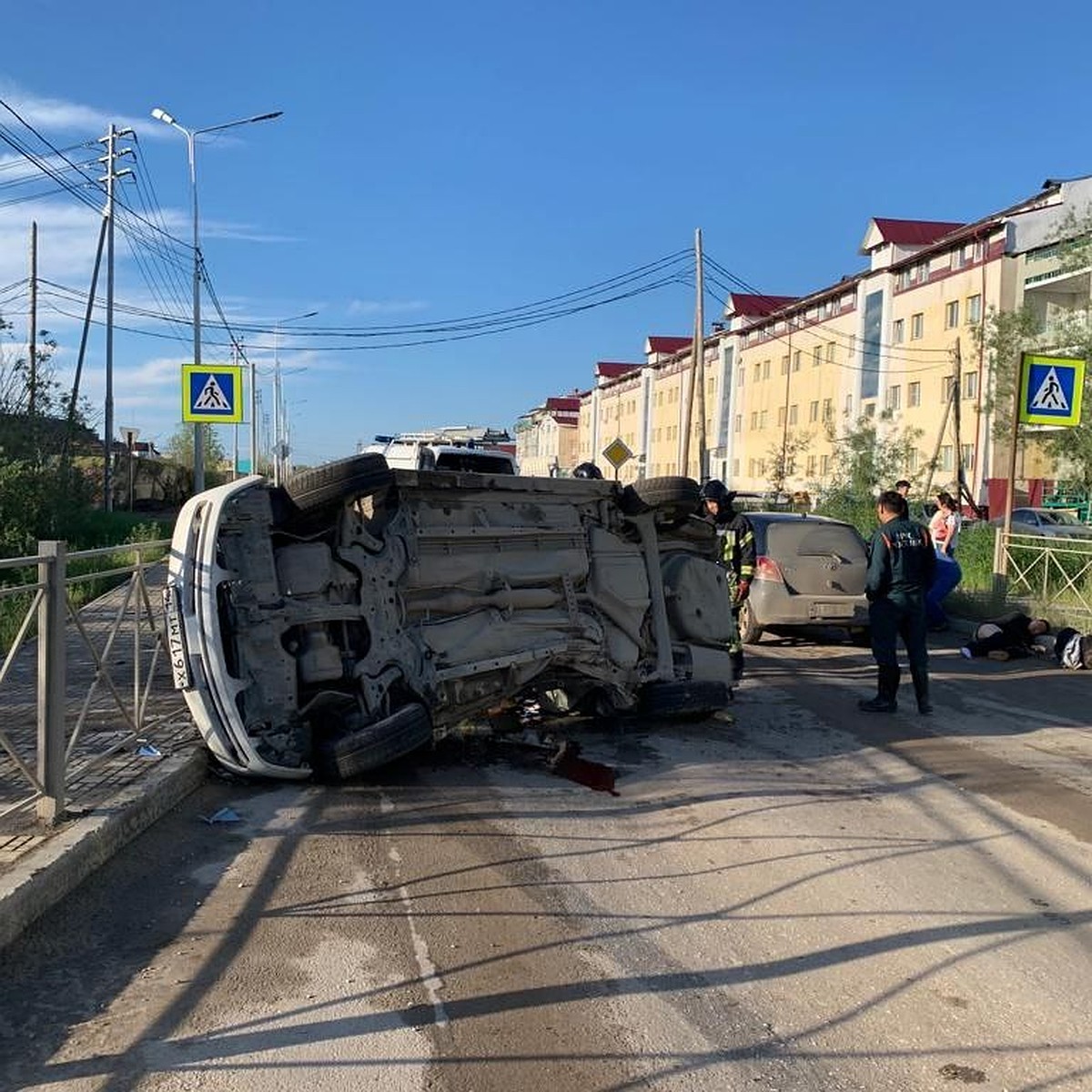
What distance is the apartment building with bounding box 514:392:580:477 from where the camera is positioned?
10194 cm

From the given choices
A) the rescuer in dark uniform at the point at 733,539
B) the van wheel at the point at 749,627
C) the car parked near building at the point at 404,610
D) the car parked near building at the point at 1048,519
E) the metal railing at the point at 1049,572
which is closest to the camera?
the car parked near building at the point at 404,610

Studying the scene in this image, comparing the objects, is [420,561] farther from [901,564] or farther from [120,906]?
[901,564]

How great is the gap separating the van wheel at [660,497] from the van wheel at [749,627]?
4367mm

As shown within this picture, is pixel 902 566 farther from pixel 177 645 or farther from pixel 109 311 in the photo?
pixel 109 311

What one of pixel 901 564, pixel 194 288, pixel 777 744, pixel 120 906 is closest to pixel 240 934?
pixel 120 906

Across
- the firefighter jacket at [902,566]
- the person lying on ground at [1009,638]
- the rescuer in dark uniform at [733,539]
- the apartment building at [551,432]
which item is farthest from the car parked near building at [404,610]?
the apartment building at [551,432]

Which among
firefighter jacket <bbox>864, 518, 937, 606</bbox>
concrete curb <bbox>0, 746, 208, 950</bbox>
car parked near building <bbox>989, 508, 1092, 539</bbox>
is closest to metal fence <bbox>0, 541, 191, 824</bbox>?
concrete curb <bbox>0, 746, 208, 950</bbox>

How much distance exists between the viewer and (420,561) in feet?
21.0

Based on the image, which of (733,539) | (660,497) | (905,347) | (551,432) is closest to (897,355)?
(905,347)

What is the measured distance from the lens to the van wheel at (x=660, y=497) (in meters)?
7.88

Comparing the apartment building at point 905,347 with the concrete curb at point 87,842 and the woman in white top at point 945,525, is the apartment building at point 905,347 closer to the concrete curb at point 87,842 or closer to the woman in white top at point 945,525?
the woman in white top at point 945,525

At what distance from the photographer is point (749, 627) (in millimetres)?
12383

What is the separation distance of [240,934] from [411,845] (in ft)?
3.84

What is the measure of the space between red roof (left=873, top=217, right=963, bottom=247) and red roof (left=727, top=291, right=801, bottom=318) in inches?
571
